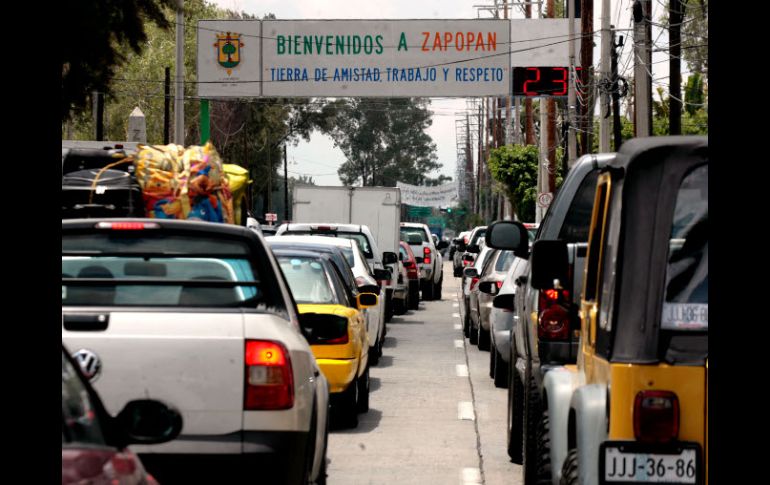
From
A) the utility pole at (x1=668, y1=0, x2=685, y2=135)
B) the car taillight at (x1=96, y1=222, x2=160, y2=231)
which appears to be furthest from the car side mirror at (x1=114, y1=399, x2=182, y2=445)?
the utility pole at (x1=668, y1=0, x2=685, y2=135)


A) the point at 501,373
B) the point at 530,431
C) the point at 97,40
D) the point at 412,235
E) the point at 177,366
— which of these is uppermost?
the point at 97,40

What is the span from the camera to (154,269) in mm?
6961

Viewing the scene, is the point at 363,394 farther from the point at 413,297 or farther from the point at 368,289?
the point at 413,297

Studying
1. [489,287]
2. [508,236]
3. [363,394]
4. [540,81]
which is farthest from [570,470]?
[540,81]

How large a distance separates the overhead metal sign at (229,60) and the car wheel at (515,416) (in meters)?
35.9

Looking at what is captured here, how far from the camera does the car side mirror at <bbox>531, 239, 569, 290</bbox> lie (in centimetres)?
711

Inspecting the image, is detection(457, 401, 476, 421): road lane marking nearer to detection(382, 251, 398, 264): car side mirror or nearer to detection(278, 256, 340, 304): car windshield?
detection(278, 256, 340, 304): car windshield

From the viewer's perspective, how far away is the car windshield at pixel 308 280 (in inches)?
495

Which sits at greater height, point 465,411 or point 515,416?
point 515,416

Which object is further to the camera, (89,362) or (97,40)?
(89,362)

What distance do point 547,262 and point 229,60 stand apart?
130 feet

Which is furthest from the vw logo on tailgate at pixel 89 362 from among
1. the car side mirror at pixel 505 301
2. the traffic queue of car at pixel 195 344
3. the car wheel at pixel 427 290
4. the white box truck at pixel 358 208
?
the car wheel at pixel 427 290

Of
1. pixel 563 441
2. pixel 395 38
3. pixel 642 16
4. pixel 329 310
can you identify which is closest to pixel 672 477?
pixel 563 441
